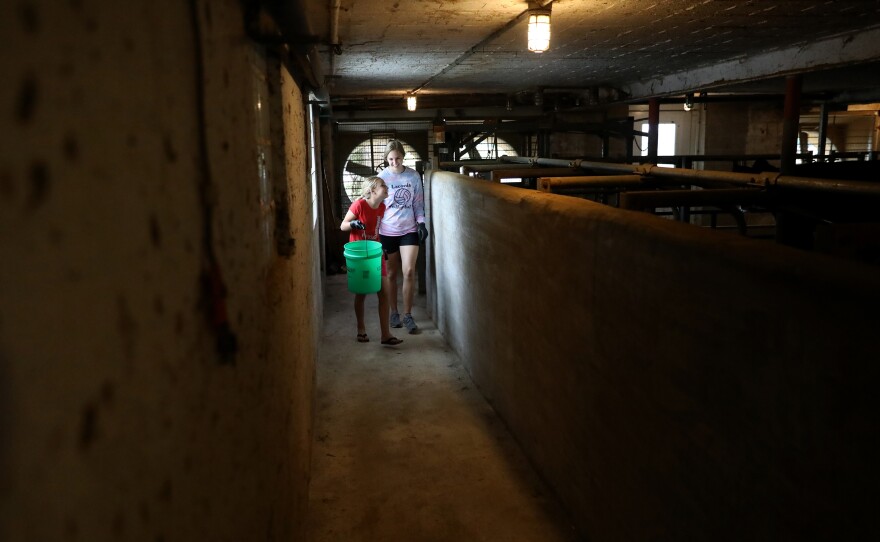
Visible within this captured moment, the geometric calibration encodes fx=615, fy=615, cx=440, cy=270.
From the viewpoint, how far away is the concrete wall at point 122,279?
0.52 metres

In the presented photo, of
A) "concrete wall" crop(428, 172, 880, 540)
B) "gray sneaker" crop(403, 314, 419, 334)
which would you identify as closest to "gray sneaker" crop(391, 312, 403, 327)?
"gray sneaker" crop(403, 314, 419, 334)

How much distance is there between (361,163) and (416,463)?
9.55 m

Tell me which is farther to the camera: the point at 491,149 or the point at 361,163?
the point at 491,149

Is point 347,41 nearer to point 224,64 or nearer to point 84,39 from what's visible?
point 224,64

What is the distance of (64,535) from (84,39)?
0.49 meters

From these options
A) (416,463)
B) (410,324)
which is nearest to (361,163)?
(410,324)

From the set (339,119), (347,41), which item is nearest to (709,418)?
(347,41)

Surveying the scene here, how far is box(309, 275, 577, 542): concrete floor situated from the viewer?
315 cm

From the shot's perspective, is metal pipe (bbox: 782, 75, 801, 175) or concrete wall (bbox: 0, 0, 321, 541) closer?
concrete wall (bbox: 0, 0, 321, 541)

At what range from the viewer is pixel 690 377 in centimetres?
185

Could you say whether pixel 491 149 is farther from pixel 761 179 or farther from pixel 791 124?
pixel 761 179

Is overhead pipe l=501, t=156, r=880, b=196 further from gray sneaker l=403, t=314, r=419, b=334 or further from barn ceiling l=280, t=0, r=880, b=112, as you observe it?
gray sneaker l=403, t=314, r=419, b=334

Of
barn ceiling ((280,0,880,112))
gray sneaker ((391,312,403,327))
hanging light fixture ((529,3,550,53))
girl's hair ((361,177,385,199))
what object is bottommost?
gray sneaker ((391,312,403,327))

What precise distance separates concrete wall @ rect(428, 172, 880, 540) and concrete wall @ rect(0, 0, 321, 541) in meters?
1.26
